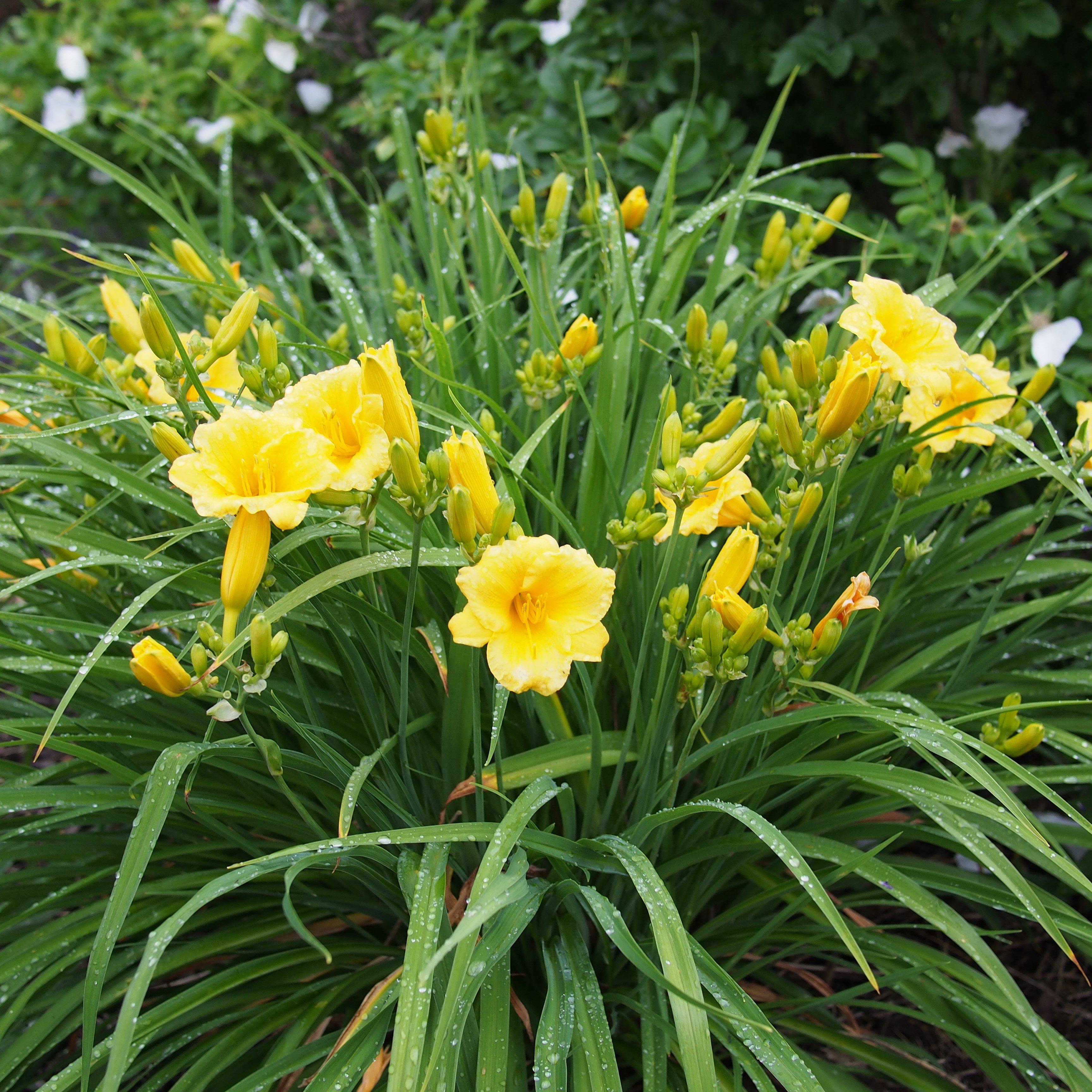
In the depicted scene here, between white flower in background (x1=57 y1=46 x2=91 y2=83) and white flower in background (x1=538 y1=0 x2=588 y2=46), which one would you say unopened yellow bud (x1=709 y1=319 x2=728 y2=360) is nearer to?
white flower in background (x1=538 y1=0 x2=588 y2=46)

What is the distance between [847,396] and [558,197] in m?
0.74

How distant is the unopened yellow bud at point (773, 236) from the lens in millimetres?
1506

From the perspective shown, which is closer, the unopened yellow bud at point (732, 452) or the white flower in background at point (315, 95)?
the unopened yellow bud at point (732, 452)

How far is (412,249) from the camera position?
2.56 metres

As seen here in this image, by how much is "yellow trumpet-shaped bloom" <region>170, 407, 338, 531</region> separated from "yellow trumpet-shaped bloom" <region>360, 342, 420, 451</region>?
0.06 meters

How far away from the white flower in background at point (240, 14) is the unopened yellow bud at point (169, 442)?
2.37 meters

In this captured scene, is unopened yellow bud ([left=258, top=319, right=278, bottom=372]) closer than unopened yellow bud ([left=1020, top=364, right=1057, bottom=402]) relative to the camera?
Yes

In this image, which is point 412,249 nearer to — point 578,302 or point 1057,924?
point 578,302

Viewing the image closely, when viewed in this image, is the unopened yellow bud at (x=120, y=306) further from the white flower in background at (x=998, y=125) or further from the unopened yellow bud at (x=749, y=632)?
the white flower in background at (x=998, y=125)

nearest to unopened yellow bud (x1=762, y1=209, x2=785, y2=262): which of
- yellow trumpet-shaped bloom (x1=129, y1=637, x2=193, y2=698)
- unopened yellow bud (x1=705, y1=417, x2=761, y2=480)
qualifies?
unopened yellow bud (x1=705, y1=417, x2=761, y2=480)

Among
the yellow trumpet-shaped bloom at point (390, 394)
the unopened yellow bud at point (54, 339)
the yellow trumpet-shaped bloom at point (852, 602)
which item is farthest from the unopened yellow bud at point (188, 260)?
the yellow trumpet-shaped bloom at point (852, 602)

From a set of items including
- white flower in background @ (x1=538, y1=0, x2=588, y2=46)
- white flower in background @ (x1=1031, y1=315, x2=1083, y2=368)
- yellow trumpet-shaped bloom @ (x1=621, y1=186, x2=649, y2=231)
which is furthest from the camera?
white flower in background @ (x1=538, y1=0, x2=588, y2=46)

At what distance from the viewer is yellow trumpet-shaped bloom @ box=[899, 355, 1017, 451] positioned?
1236mm

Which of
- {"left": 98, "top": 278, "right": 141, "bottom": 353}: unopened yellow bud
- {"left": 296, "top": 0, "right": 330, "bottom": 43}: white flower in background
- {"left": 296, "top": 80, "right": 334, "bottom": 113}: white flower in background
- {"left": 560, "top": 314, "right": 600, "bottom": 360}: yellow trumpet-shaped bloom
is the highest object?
{"left": 296, "top": 0, "right": 330, "bottom": 43}: white flower in background
